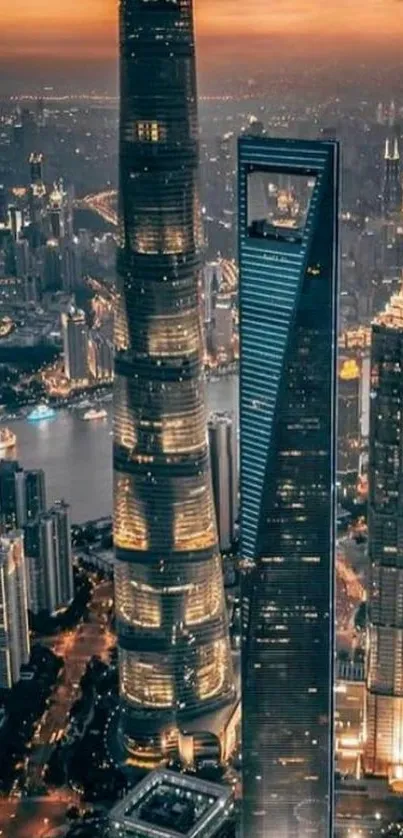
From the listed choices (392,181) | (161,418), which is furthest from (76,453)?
(161,418)

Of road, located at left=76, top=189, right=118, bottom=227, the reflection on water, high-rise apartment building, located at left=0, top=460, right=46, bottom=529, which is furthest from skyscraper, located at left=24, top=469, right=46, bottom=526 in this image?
road, located at left=76, top=189, right=118, bottom=227

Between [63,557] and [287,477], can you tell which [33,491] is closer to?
[63,557]

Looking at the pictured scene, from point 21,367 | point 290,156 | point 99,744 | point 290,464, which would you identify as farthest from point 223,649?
point 21,367

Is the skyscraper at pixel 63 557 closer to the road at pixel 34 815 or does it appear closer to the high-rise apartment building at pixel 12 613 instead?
the high-rise apartment building at pixel 12 613

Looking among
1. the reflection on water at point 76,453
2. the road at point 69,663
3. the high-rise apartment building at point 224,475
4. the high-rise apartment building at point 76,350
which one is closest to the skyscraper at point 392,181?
the high-rise apartment building at point 224,475

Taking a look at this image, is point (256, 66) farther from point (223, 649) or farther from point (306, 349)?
point (223, 649)

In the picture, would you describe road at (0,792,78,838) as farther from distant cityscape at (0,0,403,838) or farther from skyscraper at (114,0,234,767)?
skyscraper at (114,0,234,767)
